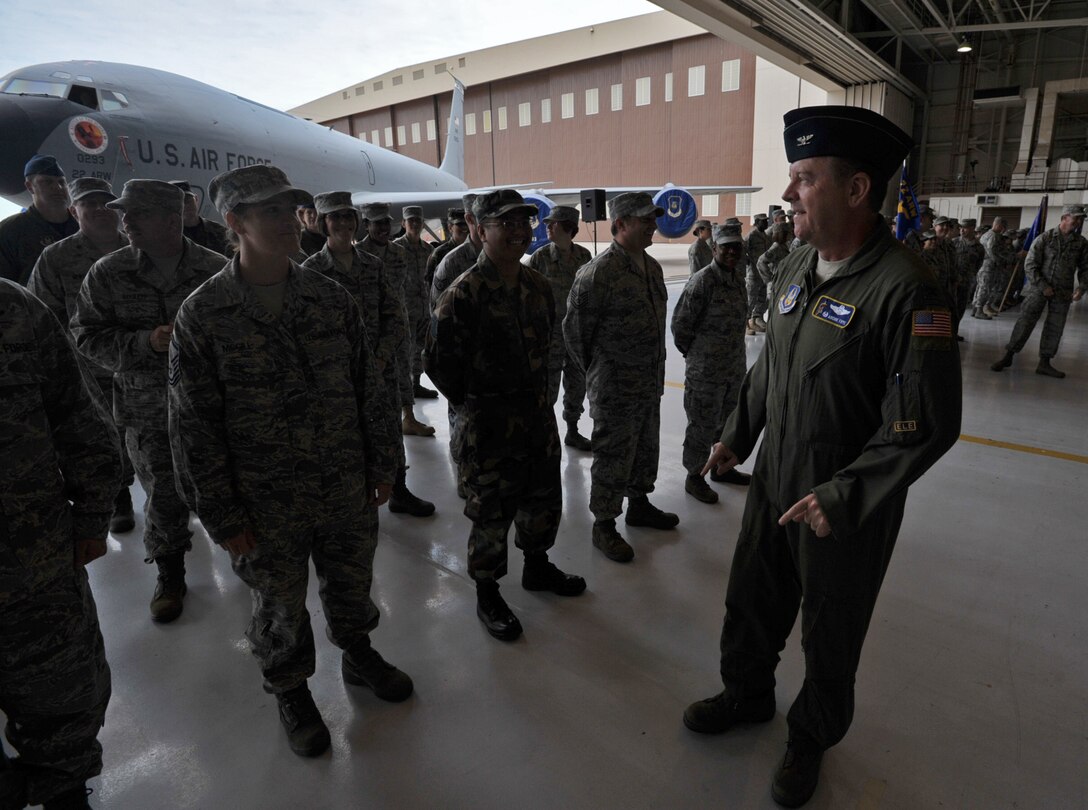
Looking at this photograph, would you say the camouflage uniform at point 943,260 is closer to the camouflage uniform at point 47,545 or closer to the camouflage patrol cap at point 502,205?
the camouflage patrol cap at point 502,205

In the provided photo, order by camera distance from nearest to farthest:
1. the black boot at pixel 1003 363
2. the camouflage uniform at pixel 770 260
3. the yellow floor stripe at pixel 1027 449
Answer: the yellow floor stripe at pixel 1027 449 < the black boot at pixel 1003 363 < the camouflage uniform at pixel 770 260

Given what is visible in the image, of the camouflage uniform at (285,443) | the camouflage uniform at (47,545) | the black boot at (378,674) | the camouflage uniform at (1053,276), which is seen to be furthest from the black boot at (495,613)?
the camouflage uniform at (1053,276)

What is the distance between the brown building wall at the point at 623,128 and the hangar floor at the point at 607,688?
2040cm

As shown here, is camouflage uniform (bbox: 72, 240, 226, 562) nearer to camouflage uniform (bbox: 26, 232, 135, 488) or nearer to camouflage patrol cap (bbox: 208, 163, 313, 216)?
camouflage uniform (bbox: 26, 232, 135, 488)

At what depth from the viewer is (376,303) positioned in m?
3.56

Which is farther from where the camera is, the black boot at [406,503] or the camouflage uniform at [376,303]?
the black boot at [406,503]

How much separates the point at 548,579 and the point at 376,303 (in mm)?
1896

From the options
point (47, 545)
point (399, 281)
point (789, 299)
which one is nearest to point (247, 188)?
point (47, 545)

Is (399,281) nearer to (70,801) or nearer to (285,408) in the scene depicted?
(285,408)

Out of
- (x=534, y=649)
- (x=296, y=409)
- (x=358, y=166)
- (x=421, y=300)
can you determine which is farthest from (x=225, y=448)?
(x=358, y=166)

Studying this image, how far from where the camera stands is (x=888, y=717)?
82.1 inches

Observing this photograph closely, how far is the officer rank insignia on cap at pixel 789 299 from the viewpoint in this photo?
1696 mm

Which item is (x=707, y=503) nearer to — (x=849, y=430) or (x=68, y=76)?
(x=849, y=430)

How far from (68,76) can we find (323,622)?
8.80 m
